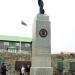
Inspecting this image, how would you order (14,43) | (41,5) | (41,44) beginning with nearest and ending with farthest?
1. (41,44)
2. (41,5)
3. (14,43)

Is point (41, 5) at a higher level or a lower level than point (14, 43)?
lower

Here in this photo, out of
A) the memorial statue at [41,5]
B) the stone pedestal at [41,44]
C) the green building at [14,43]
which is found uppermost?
the green building at [14,43]

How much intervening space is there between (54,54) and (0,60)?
6.73 meters

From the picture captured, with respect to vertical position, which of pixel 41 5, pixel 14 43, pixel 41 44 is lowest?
pixel 41 44

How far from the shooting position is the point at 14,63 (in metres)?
30.2

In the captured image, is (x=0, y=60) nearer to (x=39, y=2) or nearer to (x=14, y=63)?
(x=14, y=63)

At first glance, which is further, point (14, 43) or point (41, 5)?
point (14, 43)

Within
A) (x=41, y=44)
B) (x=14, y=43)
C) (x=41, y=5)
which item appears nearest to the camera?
(x=41, y=44)

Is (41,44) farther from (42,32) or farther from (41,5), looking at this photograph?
(41,5)

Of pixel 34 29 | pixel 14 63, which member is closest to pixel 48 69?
pixel 34 29

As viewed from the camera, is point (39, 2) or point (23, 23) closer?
point (39, 2)

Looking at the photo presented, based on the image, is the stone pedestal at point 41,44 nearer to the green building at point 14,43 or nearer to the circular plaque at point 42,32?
the circular plaque at point 42,32

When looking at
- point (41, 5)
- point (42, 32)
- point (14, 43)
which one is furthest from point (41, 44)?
point (14, 43)

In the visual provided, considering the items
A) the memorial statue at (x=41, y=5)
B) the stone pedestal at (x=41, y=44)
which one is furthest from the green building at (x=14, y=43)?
the stone pedestal at (x=41, y=44)
